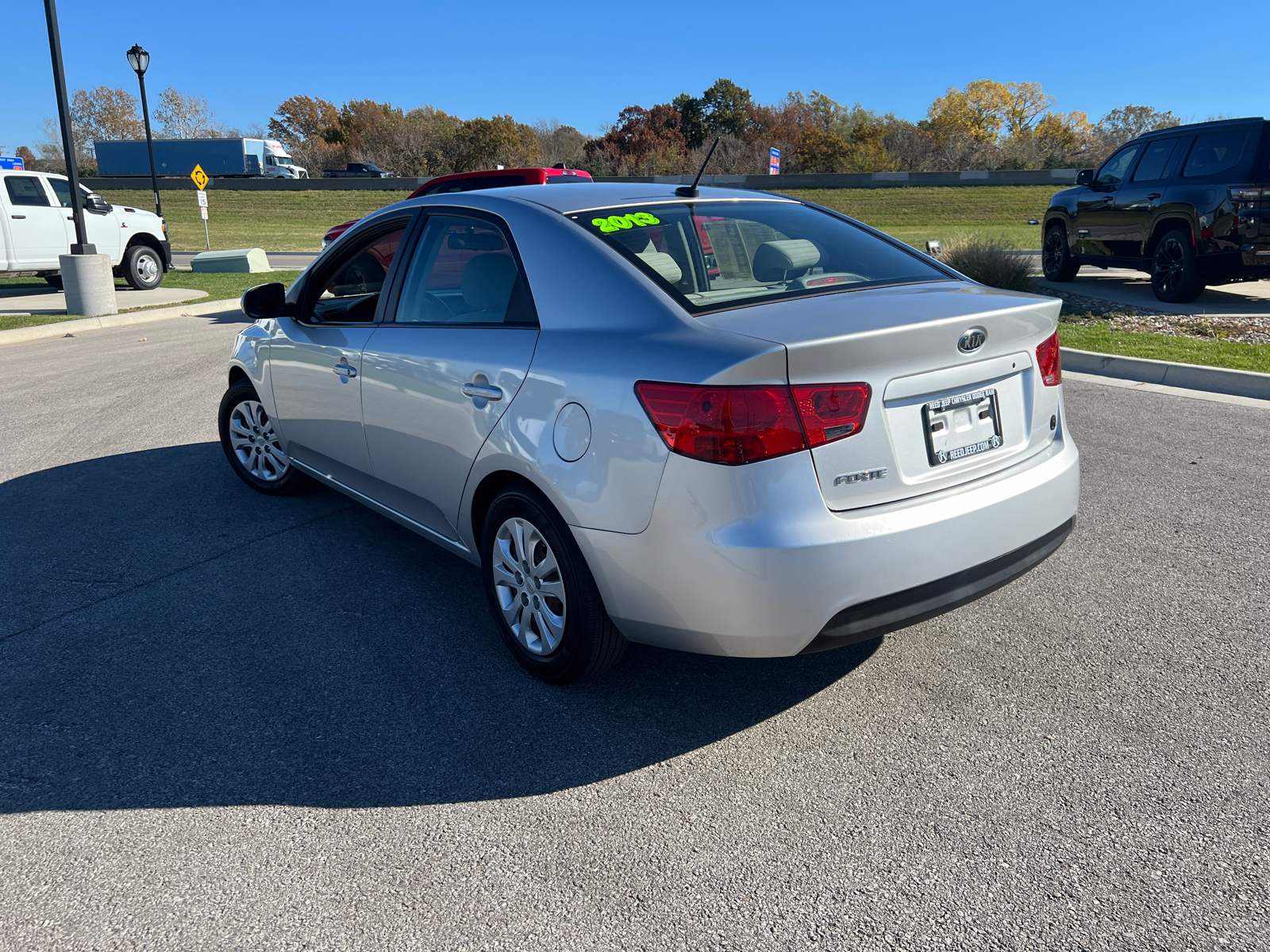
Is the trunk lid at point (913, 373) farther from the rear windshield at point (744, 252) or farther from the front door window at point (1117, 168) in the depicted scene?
the front door window at point (1117, 168)

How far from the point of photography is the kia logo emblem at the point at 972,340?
291cm

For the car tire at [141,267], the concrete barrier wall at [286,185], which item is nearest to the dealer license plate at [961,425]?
the car tire at [141,267]

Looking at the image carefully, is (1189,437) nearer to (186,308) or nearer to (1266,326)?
(1266,326)

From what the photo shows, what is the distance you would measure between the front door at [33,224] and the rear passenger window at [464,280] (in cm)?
1614

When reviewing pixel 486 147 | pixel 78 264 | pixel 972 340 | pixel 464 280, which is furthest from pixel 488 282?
pixel 486 147

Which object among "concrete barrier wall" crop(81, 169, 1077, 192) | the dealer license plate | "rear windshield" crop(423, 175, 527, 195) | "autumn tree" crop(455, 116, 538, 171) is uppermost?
"autumn tree" crop(455, 116, 538, 171)

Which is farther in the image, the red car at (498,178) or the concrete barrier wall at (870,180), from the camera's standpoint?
the concrete barrier wall at (870,180)

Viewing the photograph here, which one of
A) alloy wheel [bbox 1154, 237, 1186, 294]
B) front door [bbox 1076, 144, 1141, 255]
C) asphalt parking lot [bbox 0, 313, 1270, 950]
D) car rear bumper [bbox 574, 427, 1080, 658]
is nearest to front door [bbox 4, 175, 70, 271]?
asphalt parking lot [bbox 0, 313, 1270, 950]

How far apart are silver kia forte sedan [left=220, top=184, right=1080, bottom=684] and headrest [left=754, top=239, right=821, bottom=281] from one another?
1cm

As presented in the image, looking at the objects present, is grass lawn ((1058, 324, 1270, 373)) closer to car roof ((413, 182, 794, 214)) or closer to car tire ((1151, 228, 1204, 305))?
car tire ((1151, 228, 1204, 305))

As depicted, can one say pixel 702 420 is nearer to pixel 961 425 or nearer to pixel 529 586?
pixel 961 425

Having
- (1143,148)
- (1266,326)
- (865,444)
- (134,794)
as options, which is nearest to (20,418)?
(134,794)

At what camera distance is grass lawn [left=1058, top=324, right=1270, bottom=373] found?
848 cm

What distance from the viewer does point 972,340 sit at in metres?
2.94
